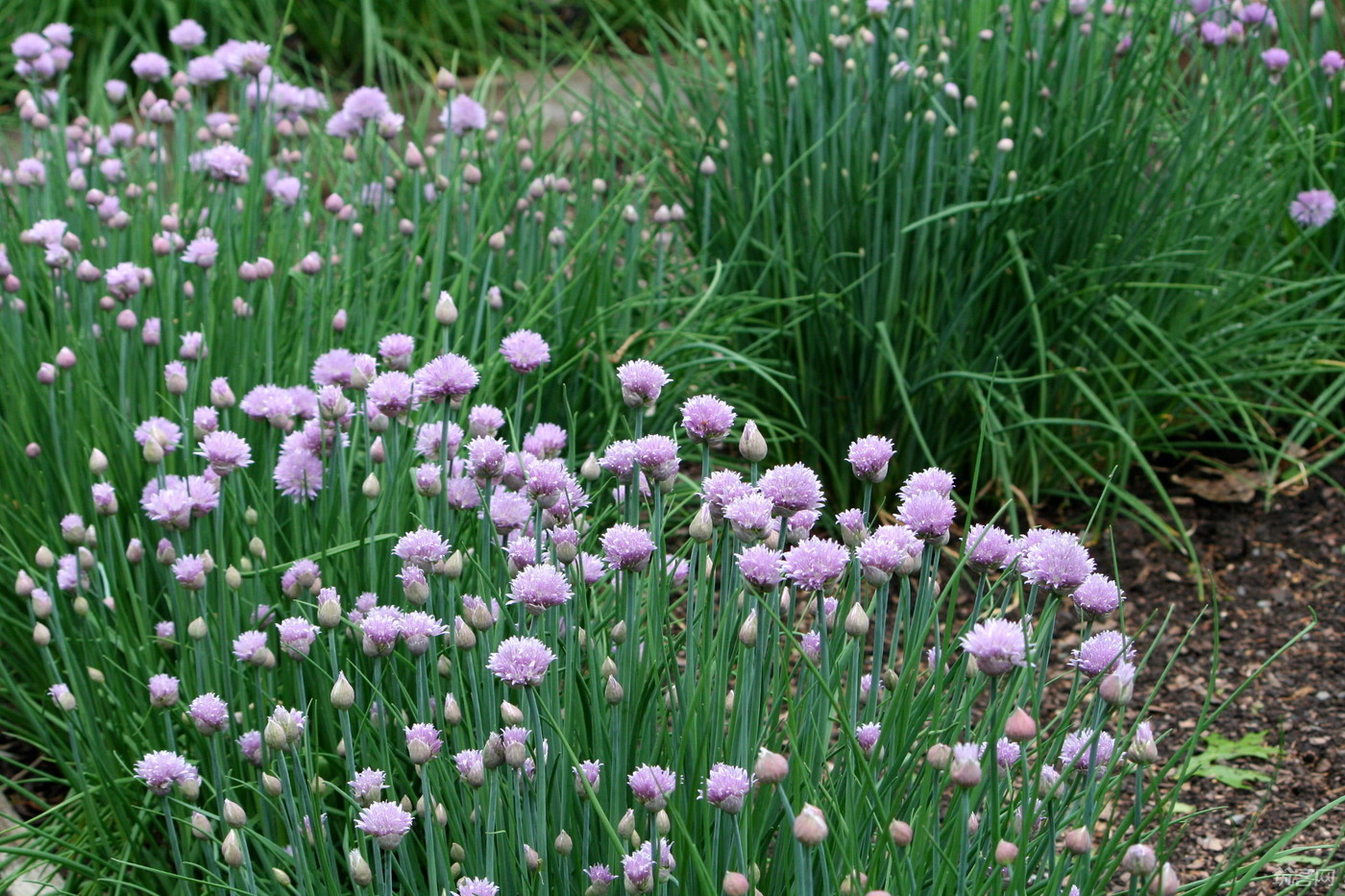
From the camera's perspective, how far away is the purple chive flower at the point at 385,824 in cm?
137

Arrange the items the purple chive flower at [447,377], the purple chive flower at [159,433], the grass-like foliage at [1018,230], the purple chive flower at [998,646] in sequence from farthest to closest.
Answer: the grass-like foliage at [1018,230] < the purple chive flower at [159,433] < the purple chive flower at [447,377] < the purple chive flower at [998,646]

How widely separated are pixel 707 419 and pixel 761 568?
28 centimetres

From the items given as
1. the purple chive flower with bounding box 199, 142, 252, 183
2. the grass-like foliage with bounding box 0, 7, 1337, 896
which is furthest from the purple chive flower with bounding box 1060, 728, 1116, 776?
the purple chive flower with bounding box 199, 142, 252, 183

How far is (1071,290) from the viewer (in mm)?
3225

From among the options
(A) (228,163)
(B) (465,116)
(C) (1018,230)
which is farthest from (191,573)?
(C) (1018,230)

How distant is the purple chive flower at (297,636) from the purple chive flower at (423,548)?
0.18 meters

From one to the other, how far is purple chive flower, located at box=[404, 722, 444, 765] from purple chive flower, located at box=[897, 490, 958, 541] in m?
0.57

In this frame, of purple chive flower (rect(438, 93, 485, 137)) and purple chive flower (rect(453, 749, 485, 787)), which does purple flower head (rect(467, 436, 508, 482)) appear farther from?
purple chive flower (rect(438, 93, 485, 137))

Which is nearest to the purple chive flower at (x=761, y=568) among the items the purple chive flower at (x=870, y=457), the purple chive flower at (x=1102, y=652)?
the purple chive flower at (x=870, y=457)

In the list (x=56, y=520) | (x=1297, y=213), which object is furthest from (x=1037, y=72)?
(x=56, y=520)

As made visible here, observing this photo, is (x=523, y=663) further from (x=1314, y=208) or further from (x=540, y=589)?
(x=1314, y=208)

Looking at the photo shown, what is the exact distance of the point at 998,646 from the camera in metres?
1.18

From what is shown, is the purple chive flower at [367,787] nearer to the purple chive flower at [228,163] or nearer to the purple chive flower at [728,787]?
the purple chive flower at [728,787]

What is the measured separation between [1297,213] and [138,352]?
2.87 m
